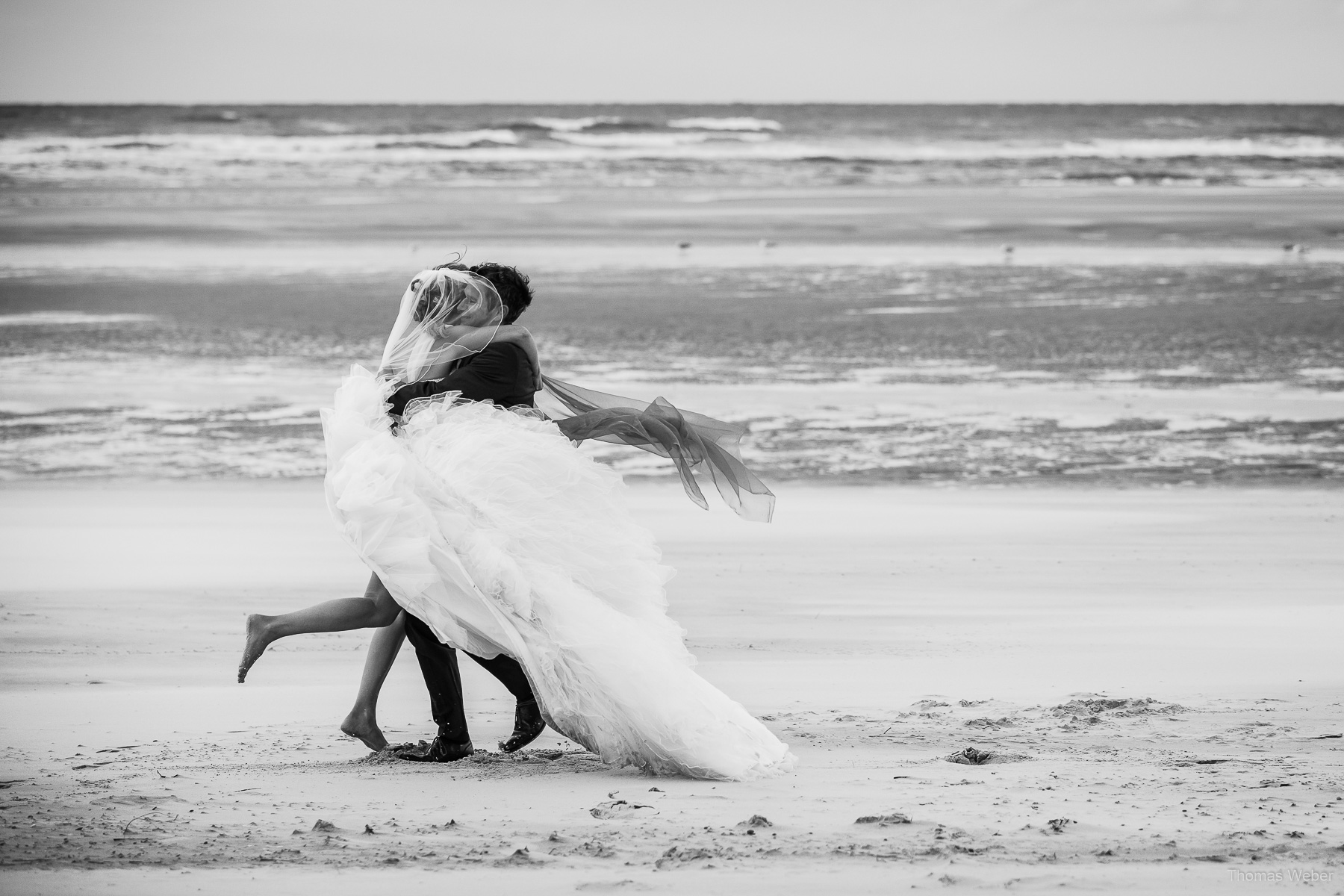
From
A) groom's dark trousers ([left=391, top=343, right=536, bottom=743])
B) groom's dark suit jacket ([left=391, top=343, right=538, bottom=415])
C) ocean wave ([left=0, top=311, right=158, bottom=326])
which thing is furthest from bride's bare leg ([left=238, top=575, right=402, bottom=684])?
ocean wave ([left=0, top=311, right=158, bottom=326])

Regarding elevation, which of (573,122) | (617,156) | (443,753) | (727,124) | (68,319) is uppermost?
(727,124)

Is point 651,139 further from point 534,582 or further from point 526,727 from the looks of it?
point 534,582

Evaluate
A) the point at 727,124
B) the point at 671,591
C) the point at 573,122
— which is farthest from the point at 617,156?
the point at 671,591

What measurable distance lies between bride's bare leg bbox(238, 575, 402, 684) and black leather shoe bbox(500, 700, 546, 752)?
0.53 m

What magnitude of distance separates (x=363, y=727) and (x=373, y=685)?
14cm

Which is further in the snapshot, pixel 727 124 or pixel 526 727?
pixel 727 124

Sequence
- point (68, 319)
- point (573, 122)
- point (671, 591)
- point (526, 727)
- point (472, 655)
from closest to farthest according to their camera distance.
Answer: point (472, 655), point (526, 727), point (671, 591), point (68, 319), point (573, 122)

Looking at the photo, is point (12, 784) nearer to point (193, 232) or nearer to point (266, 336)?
point (266, 336)

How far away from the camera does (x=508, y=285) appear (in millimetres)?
4922

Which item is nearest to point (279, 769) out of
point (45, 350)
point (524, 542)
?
point (524, 542)

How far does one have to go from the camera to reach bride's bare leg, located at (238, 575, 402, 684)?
4.58 metres

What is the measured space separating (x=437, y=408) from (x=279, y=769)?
1.24 meters

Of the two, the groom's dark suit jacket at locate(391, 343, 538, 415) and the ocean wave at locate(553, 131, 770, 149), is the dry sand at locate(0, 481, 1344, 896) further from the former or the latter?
the ocean wave at locate(553, 131, 770, 149)

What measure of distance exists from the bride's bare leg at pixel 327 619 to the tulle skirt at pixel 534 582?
0.78 feet
